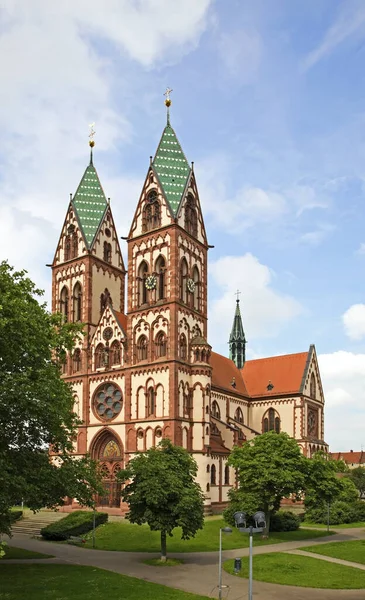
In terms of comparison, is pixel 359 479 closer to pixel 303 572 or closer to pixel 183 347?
pixel 183 347

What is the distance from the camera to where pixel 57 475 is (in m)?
27.5

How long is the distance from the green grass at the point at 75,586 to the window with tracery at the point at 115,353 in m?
28.8

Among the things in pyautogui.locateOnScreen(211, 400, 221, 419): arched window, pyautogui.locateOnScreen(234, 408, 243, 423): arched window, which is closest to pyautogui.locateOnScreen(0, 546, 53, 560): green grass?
pyautogui.locateOnScreen(211, 400, 221, 419): arched window

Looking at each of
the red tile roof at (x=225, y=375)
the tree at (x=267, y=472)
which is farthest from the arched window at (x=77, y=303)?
the tree at (x=267, y=472)

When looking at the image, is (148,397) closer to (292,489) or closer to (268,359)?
(292,489)

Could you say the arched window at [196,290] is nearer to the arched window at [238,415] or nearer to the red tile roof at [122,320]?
the red tile roof at [122,320]

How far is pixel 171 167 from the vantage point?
61.3m

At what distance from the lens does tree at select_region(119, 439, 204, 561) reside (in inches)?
1250

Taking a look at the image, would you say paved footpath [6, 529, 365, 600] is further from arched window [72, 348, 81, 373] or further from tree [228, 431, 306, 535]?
arched window [72, 348, 81, 373]

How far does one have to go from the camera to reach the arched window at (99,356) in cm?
5908

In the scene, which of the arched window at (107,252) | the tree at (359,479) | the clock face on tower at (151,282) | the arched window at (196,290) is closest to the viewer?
the clock face on tower at (151,282)

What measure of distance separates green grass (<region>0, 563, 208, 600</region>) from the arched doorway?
25259mm

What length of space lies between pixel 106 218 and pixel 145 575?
148 ft

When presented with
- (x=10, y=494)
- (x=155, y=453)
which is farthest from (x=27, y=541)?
(x=10, y=494)
